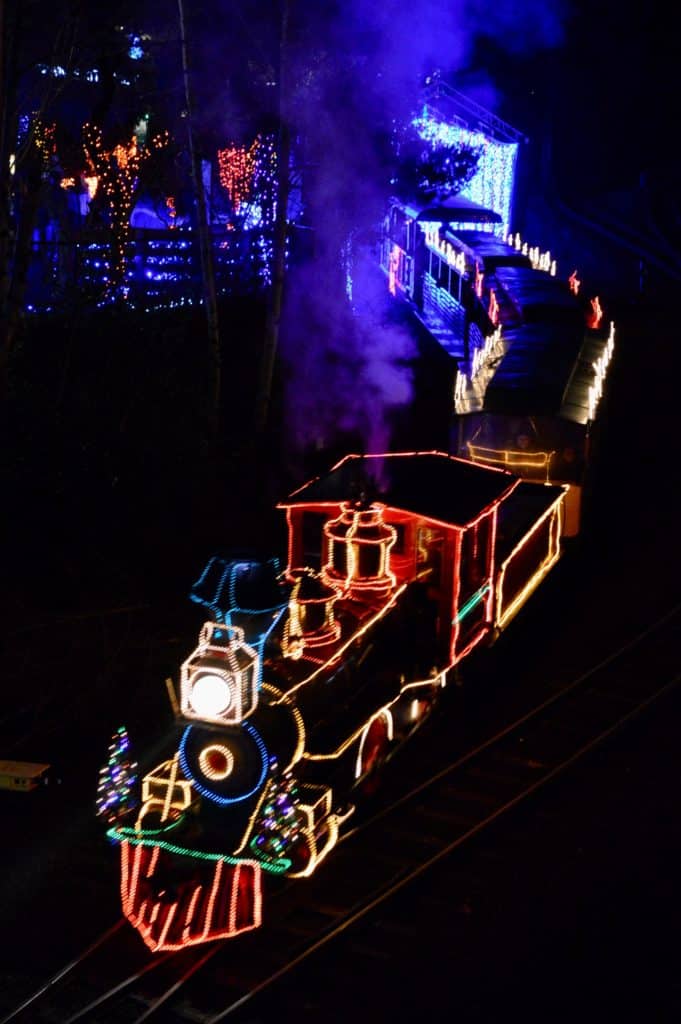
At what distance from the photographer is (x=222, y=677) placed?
632 cm

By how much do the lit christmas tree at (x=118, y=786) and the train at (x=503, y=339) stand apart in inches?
283

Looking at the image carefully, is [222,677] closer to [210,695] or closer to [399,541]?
[210,695]

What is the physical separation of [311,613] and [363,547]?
0.72 meters

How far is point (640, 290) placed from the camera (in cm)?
2688

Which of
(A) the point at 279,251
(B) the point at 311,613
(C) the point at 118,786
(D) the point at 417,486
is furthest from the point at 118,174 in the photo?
(C) the point at 118,786

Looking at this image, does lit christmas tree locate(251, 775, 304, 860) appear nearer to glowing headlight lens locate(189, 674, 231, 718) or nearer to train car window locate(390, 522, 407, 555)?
→ glowing headlight lens locate(189, 674, 231, 718)

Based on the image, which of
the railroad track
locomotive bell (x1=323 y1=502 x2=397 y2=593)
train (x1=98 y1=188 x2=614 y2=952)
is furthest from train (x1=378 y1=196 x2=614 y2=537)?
locomotive bell (x1=323 y1=502 x2=397 y2=593)

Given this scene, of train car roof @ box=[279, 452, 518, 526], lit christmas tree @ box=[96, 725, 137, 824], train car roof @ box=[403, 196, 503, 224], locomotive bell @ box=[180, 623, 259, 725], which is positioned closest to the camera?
locomotive bell @ box=[180, 623, 259, 725]

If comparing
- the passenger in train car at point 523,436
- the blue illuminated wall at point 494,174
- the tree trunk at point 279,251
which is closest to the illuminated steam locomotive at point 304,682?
the passenger in train car at point 523,436

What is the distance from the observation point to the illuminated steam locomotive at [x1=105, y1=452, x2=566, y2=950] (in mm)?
6418

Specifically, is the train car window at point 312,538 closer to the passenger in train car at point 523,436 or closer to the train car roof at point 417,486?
the train car roof at point 417,486

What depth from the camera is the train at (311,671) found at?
253 inches

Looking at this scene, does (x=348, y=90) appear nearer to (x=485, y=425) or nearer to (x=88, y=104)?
(x=485, y=425)

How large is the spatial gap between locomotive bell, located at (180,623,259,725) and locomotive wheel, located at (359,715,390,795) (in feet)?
5.41
